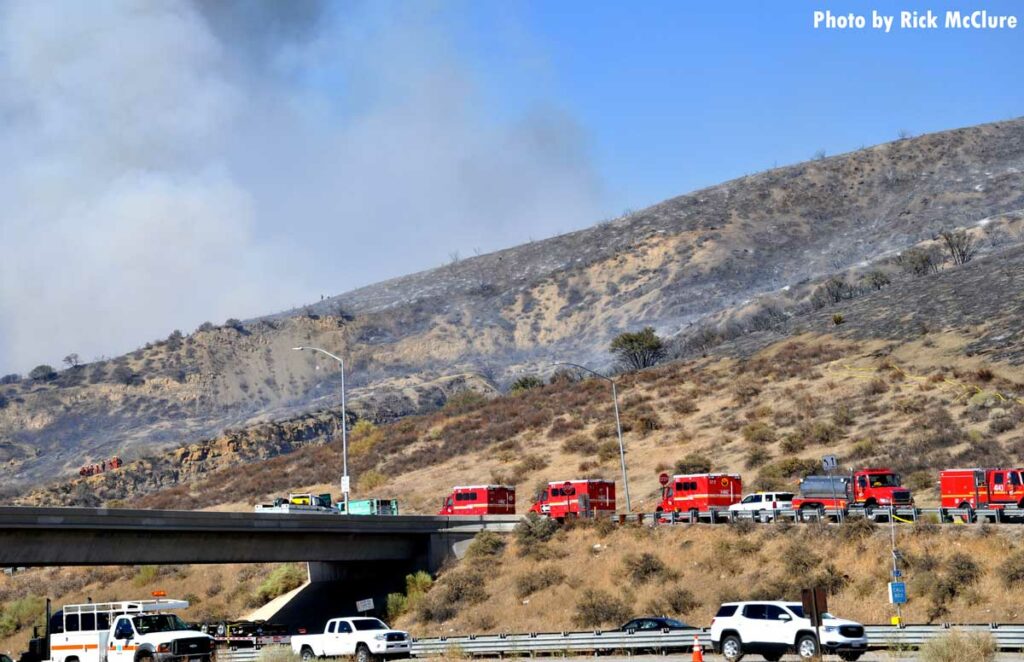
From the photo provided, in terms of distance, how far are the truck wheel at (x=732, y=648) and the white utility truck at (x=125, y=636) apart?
14.8 meters

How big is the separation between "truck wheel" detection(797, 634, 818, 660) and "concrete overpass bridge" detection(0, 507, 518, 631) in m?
26.2

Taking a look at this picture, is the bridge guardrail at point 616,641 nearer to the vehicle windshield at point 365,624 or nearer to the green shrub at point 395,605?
the vehicle windshield at point 365,624

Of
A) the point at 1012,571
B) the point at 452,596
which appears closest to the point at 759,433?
the point at 452,596

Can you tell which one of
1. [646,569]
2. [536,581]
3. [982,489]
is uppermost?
[982,489]

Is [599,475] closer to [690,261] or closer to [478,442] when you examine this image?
[478,442]

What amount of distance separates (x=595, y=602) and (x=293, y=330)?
129m

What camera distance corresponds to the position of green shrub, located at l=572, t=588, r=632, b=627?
50.7 meters

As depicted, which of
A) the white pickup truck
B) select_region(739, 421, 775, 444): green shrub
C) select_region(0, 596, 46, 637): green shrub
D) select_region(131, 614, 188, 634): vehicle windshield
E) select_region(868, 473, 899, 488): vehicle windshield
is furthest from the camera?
select_region(739, 421, 775, 444): green shrub

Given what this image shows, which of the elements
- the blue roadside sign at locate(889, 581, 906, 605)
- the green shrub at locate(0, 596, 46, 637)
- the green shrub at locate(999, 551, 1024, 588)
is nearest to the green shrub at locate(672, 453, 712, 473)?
the green shrub at locate(999, 551, 1024, 588)

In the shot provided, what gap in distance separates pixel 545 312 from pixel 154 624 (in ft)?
433

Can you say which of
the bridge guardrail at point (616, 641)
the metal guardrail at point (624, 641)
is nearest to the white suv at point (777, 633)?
the bridge guardrail at point (616, 641)

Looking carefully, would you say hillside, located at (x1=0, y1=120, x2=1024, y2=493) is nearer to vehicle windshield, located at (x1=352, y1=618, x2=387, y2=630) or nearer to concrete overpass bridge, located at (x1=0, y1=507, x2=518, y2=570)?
concrete overpass bridge, located at (x1=0, y1=507, x2=518, y2=570)

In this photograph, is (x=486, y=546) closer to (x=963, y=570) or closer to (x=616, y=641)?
(x=616, y=641)

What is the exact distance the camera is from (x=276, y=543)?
5678 cm
